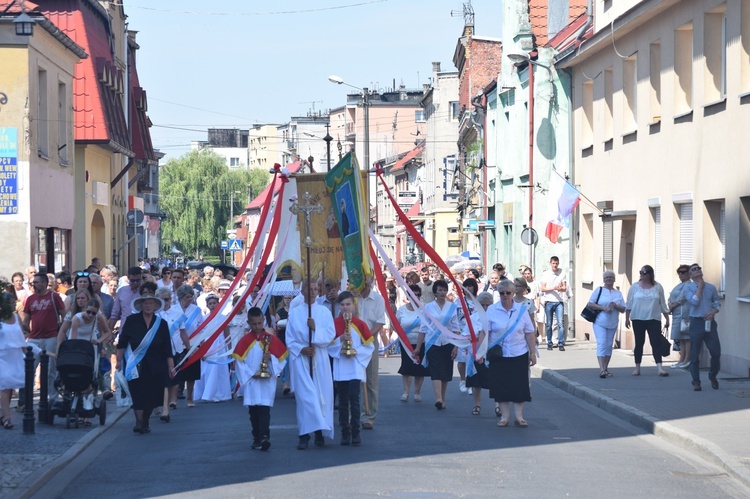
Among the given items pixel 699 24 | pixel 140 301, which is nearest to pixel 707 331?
pixel 699 24

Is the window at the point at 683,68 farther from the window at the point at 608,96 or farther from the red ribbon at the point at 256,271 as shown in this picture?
the red ribbon at the point at 256,271

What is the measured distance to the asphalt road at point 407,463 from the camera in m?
10.2

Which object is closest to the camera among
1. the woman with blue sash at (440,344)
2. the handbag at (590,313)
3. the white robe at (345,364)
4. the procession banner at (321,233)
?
the white robe at (345,364)

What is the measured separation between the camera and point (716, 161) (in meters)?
20.3

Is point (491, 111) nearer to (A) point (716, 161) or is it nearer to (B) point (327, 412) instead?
(A) point (716, 161)

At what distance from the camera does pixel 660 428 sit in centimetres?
1376

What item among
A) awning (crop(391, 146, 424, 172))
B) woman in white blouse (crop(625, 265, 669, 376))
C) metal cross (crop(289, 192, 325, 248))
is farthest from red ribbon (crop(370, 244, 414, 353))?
awning (crop(391, 146, 424, 172))

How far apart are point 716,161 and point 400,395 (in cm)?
651

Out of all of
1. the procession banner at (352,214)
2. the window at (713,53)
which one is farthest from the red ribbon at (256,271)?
the window at (713,53)

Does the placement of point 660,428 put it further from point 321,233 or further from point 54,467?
point 54,467

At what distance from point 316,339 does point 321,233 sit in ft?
10.5

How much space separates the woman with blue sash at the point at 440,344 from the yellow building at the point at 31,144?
1160 centimetres

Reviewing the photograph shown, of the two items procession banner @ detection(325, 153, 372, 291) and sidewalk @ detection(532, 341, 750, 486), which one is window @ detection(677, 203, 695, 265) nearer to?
sidewalk @ detection(532, 341, 750, 486)

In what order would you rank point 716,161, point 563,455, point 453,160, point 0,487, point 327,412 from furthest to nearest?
point 453,160
point 716,161
point 327,412
point 563,455
point 0,487
